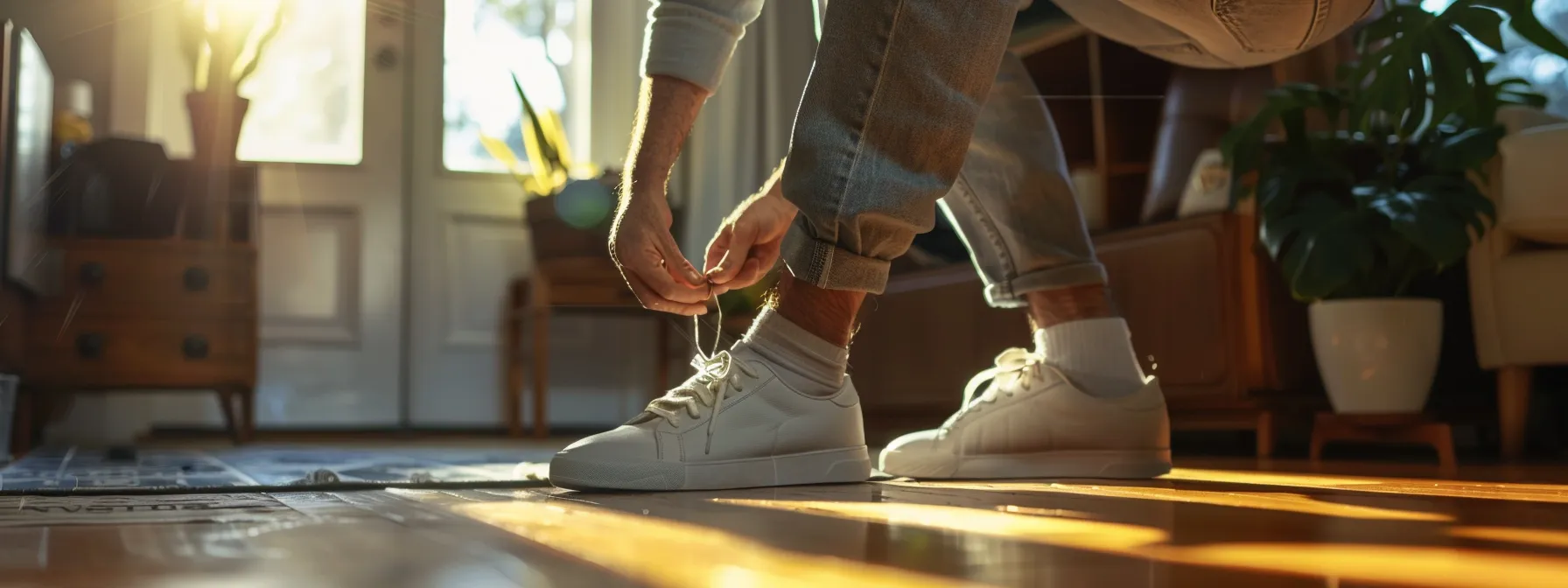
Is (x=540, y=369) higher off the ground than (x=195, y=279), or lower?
lower

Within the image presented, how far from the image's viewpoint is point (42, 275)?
2.45 meters

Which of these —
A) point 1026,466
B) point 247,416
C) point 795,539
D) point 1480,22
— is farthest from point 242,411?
point 795,539

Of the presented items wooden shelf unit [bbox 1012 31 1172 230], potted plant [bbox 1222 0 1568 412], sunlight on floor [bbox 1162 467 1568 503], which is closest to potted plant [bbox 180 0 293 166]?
wooden shelf unit [bbox 1012 31 1172 230]

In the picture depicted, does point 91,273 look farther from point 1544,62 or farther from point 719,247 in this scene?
point 1544,62

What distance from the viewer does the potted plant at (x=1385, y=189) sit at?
4.86 feet

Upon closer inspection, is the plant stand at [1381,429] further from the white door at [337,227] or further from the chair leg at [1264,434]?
the white door at [337,227]

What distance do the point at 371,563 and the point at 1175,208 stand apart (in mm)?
1905

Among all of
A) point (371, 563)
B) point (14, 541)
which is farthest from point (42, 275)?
point (371, 563)

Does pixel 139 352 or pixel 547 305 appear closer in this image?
pixel 139 352

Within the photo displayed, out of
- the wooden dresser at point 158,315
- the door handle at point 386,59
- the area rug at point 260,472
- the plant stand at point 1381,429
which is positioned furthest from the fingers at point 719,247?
the door handle at point 386,59

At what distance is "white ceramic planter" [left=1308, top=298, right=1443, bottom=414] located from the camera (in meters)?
1.64

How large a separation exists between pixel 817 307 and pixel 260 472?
672 mm

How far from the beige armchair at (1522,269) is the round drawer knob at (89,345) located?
2433mm

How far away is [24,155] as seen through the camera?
7.18 ft
